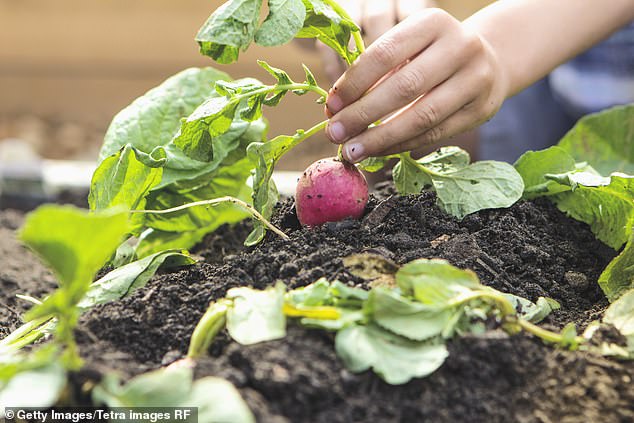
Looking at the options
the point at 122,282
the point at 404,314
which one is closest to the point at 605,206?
the point at 404,314

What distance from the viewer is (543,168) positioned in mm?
1267

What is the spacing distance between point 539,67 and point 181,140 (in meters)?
0.75

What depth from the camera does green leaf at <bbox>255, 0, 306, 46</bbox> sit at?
97 centimetres

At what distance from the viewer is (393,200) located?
3.84 ft

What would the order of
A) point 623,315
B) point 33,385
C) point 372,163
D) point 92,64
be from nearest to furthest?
point 33,385 < point 623,315 < point 372,163 < point 92,64

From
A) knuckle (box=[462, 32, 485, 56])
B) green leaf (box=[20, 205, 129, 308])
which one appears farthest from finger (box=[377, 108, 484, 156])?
green leaf (box=[20, 205, 129, 308])

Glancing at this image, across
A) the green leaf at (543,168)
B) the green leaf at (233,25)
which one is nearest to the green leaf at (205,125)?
the green leaf at (233,25)

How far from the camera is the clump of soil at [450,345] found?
2.47 feet

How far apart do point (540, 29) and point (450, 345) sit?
87cm

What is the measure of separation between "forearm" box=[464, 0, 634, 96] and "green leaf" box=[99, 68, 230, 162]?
20.6 inches

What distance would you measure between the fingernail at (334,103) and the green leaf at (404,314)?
41 cm

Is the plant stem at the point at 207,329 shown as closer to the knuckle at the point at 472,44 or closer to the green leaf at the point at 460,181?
the green leaf at the point at 460,181

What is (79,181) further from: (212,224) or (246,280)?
(246,280)

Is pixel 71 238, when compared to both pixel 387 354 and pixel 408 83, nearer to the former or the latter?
pixel 387 354
